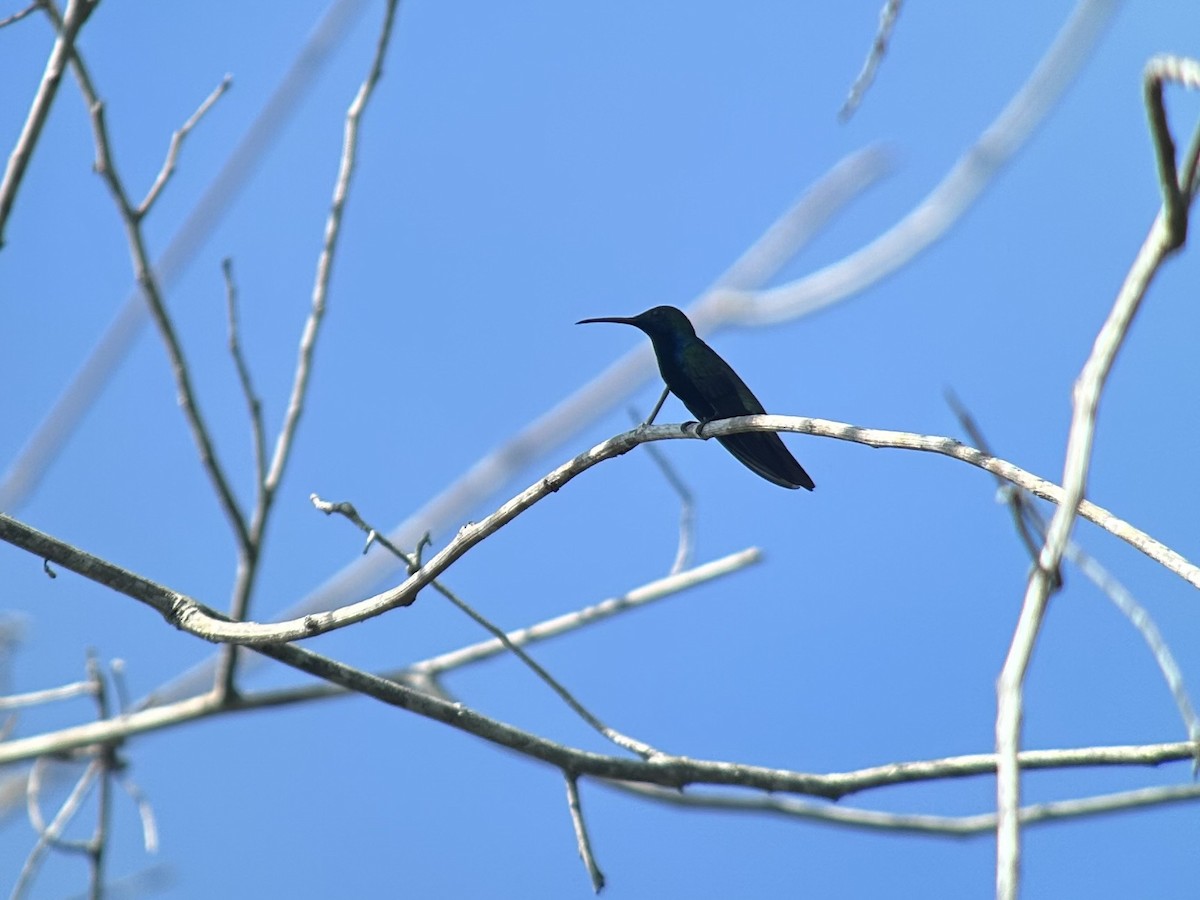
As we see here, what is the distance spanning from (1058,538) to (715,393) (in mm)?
4709

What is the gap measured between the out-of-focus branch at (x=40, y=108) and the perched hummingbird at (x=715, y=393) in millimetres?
2768

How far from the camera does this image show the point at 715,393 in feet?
19.9

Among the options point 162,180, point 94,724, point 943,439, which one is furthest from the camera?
point 94,724

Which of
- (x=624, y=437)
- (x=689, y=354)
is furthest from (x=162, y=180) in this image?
(x=689, y=354)

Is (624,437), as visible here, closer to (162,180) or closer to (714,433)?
(714,433)

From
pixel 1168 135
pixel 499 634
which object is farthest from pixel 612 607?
pixel 1168 135

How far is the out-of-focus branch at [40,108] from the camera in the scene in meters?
3.64

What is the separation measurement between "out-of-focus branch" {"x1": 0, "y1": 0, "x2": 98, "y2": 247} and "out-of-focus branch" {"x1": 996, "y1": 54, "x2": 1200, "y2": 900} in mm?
3136

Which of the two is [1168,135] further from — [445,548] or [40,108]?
[40,108]

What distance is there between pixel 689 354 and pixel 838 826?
2378 millimetres

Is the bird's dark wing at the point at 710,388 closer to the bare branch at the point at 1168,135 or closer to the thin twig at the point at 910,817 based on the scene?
A: the thin twig at the point at 910,817

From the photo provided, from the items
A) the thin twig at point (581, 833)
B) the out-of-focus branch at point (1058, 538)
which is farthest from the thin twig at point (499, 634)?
the out-of-focus branch at point (1058, 538)

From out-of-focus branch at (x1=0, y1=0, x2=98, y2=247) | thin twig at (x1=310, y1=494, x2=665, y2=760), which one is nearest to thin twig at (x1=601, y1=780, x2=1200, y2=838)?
thin twig at (x1=310, y1=494, x2=665, y2=760)

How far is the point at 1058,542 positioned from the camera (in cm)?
137
